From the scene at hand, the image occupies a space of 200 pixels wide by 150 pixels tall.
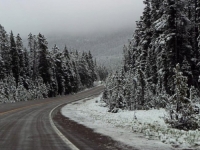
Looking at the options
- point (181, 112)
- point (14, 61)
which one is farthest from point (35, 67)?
point (181, 112)

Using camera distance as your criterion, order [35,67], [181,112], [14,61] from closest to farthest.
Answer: [181,112] < [14,61] < [35,67]

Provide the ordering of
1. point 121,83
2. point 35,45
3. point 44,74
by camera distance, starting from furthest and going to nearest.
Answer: point 35,45, point 44,74, point 121,83

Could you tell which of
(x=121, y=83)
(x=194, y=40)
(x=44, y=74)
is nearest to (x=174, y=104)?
(x=121, y=83)

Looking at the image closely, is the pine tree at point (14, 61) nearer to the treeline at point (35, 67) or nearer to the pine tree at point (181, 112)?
the treeline at point (35, 67)

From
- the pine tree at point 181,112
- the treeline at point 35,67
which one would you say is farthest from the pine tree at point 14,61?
the pine tree at point 181,112

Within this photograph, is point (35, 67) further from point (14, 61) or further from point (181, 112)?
point (181, 112)

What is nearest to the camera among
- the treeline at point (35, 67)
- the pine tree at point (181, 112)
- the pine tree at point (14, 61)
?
the pine tree at point (181, 112)

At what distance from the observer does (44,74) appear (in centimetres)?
5897

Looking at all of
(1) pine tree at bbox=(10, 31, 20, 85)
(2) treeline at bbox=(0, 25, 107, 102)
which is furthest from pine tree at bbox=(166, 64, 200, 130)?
(1) pine tree at bbox=(10, 31, 20, 85)

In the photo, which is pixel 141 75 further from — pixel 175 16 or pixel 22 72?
pixel 22 72

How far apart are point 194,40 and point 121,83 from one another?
10.1 meters

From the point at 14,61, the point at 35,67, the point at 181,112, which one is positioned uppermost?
the point at 14,61

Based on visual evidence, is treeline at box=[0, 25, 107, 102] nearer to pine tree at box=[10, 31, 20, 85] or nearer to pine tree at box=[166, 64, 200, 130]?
pine tree at box=[10, 31, 20, 85]

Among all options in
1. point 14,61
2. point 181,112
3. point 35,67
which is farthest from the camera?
point 35,67
